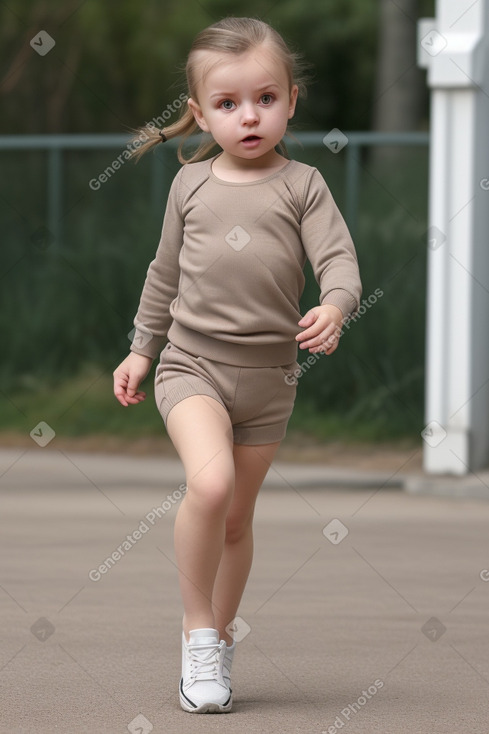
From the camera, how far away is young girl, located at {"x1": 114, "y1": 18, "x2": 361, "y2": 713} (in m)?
3.79

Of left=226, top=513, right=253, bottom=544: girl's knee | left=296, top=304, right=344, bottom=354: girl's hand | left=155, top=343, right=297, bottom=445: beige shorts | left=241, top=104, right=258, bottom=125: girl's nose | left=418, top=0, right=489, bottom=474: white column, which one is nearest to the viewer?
left=296, top=304, right=344, bottom=354: girl's hand

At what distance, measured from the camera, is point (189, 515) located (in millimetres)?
3773

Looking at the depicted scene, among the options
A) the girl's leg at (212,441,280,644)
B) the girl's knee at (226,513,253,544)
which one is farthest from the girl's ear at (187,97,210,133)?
the girl's knee at (226,513,253,544)

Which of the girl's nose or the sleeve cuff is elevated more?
the girl's nose

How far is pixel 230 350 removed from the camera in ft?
12.8

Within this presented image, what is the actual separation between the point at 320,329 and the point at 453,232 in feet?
17.3

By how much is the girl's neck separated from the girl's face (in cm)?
7

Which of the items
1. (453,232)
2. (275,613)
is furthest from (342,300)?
(453,232)

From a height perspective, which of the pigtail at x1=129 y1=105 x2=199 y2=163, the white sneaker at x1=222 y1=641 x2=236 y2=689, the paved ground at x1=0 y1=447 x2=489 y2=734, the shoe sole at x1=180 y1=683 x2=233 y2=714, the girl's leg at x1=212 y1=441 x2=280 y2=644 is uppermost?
the pigtail at x1=129 y1=105 x2=199 y2=163

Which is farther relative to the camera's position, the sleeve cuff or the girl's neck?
the girl's neck

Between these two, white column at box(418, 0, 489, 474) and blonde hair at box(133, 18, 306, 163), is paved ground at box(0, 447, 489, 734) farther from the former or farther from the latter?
blonde hair at box(133, 18, 306, 163)

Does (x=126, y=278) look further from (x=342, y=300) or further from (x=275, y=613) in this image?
(x=342, y=300)

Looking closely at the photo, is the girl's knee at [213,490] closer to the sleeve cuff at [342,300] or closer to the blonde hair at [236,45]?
the sleeve cuff at [342,300]

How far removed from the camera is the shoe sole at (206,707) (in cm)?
387
